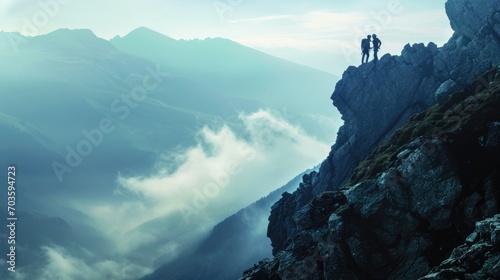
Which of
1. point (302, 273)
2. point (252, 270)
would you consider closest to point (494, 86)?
point (302, 273)

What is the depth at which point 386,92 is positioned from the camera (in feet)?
360

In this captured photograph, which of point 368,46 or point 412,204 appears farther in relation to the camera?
point 368,46

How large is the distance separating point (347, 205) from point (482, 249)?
22.7 metres

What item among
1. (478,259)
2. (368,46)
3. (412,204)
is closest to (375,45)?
(368,46)

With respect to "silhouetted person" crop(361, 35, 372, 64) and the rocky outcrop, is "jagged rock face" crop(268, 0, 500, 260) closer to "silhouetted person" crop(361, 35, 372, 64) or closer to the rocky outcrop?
"silhouetted person" crop(361, 35, 372, 64)

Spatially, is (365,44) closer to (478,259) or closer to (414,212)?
(414,212)

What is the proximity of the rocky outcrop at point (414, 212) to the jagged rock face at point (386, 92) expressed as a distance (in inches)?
1517

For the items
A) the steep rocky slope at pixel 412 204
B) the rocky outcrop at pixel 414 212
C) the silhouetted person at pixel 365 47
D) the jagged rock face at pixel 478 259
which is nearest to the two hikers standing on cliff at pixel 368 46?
the silhouetted person at pixel 365 47

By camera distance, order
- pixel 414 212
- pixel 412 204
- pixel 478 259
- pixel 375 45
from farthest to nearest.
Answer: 1. pixel 375 45
2. pixel 412 204
3. pixel 414 212
4. pixel 478 259

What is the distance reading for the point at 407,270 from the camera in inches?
1946

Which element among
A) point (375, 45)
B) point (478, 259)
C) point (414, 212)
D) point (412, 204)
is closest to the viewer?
point (478, 259)

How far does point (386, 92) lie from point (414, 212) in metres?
62.9

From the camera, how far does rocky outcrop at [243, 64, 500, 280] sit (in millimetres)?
49250

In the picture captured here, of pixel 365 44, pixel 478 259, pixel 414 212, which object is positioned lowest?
pixel 478 259
